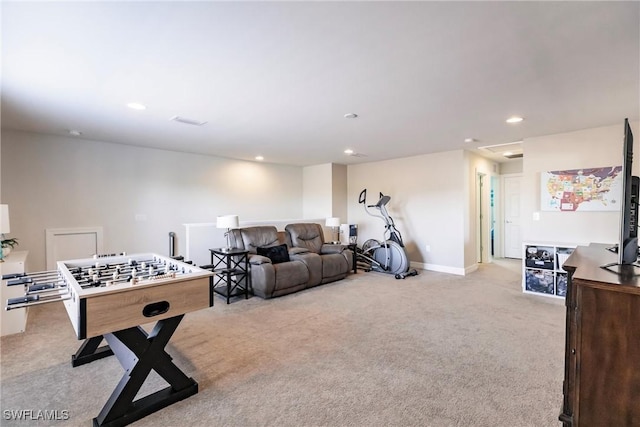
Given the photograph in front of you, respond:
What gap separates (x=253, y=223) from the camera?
5395 mm

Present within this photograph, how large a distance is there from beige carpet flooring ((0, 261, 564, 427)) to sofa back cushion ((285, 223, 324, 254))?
1.59 m

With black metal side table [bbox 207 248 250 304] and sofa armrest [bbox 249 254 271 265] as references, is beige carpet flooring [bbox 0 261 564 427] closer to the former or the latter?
black metal side table [bbox 207 248 250 304]

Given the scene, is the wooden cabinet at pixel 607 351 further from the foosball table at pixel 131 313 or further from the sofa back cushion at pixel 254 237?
the sofa back cushion at pixel 254 237

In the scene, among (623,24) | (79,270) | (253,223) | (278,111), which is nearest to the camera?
(623,24)

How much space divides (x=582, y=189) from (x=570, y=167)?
349 millimetres

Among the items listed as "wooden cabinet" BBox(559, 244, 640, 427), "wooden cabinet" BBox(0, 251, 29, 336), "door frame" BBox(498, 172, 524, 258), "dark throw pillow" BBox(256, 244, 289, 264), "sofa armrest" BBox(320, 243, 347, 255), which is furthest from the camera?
"door frame" BBox(498, 172, 524, 258)

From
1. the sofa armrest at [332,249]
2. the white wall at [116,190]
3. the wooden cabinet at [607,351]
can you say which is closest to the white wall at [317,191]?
the white wall at [116,190]

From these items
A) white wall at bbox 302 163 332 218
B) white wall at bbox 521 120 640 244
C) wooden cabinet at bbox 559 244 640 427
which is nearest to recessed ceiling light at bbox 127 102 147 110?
wooden cabinet at bbox 559 244 640 427

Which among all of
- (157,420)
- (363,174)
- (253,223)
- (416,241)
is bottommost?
(157,420)

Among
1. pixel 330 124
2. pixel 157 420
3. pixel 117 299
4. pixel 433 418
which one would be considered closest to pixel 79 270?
pixel 117 299

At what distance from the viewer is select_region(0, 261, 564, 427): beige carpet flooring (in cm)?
188

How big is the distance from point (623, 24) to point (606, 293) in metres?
1.64

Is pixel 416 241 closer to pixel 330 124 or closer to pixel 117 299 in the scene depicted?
pixel 330 124

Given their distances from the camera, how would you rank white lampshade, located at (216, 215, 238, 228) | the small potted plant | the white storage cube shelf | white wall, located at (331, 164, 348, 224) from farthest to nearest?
1. white wall, located at (331, 164, 348, 224)
2. white lampshade, located at (216, 215, 238, 228)
3. the white storage cube shelf
4. the small potted plant
